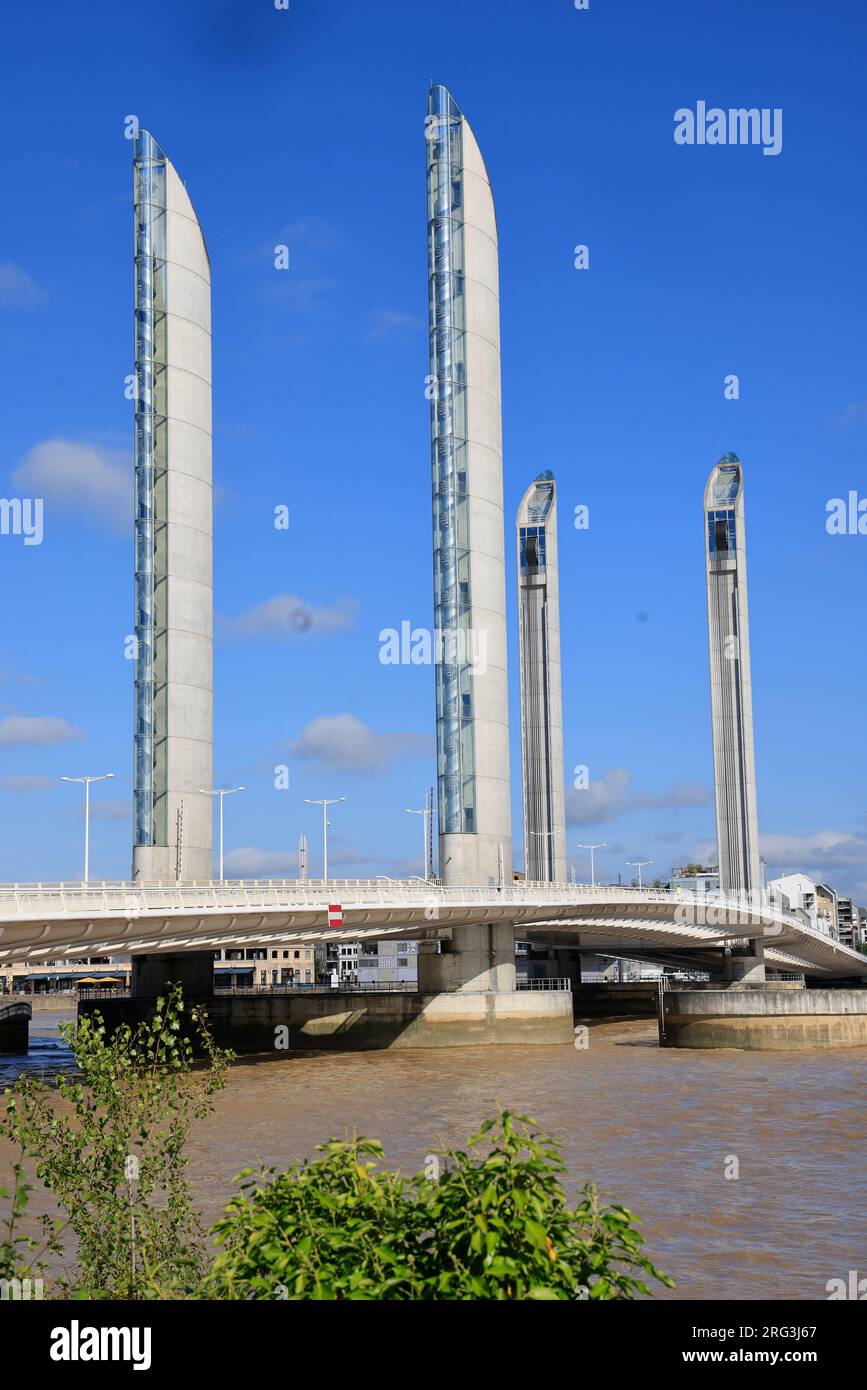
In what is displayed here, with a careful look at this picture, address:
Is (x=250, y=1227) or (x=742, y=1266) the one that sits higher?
(x=250, y=1227)

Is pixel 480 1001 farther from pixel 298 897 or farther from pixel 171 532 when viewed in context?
pixel 171 532

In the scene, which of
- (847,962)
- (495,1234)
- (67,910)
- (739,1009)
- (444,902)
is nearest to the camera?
(495,1234)

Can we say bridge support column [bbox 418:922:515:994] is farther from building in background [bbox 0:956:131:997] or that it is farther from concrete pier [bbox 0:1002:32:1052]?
building in background [bbox 0:956:131:997]

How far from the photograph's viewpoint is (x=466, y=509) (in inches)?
2901

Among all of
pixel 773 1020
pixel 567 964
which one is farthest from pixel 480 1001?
pixel 567 964

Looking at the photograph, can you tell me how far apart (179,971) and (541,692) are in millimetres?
42916

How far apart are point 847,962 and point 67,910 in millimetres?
80510

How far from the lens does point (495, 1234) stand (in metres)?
5.54

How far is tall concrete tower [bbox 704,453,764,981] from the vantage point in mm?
103750

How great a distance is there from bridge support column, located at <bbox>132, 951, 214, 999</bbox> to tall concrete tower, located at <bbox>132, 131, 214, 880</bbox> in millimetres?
4040

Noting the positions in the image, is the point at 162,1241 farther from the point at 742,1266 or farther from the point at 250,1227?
the point at 742,1266

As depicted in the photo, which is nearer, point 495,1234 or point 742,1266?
point 495,1234

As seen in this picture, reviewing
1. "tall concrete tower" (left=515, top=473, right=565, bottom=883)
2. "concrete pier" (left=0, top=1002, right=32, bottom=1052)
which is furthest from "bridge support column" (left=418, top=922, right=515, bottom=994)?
"tall concrete tower" (left=515, top=473, right=565, bottom=883)
